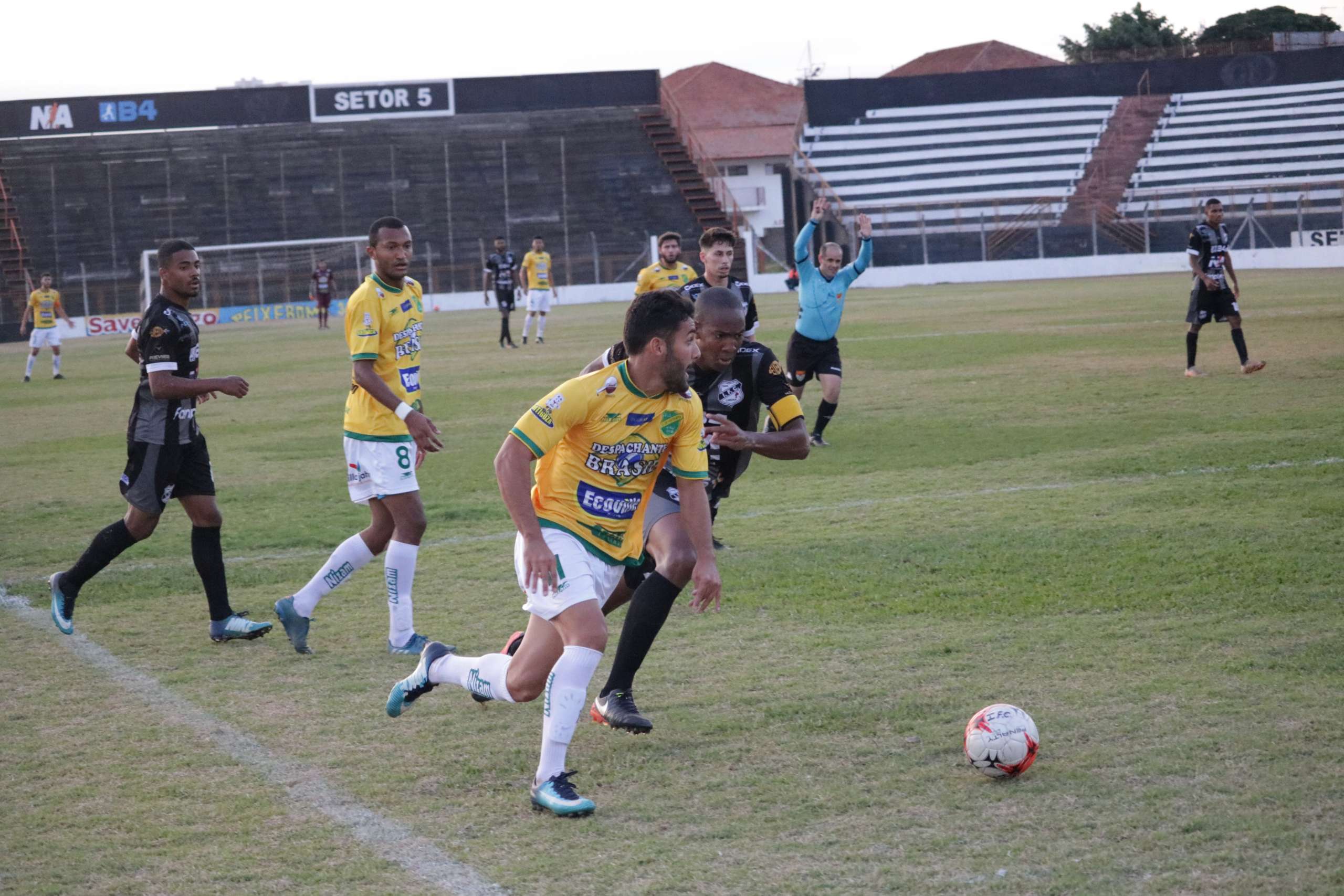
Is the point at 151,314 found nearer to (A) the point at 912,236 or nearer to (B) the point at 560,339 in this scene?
(B) the point at 560,339

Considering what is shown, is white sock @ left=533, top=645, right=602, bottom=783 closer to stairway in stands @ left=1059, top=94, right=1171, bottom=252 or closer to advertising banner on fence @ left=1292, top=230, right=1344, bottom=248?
advertising banner on fence @ left=1292, top=230, right=1344, bottom=248

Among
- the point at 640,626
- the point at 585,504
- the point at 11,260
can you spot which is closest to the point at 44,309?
the point at 11,260

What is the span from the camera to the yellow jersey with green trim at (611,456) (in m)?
4.76

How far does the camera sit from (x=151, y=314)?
688 cm

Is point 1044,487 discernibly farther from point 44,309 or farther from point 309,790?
point 44,309

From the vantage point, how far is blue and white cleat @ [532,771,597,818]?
14.5 feet

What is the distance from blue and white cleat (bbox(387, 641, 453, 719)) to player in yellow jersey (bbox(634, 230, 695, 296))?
824 centimetres

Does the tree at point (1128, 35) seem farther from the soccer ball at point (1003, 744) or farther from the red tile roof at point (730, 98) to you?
the soccer ball at point (1003, 744)

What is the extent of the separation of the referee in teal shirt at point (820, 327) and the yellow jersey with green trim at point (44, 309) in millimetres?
19270

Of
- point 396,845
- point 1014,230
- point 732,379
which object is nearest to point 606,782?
point 396,845

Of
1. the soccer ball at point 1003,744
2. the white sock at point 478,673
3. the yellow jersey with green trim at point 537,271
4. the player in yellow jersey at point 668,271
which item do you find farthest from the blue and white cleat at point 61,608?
the yellow jersey with green trim at point 537,271

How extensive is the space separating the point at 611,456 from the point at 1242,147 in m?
55.1

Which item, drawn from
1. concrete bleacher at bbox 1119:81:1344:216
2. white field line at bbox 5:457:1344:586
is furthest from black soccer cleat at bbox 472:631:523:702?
concrete bleacher at bbox 1119:81:1344:216

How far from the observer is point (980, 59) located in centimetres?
8038
